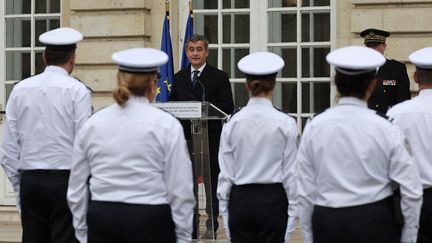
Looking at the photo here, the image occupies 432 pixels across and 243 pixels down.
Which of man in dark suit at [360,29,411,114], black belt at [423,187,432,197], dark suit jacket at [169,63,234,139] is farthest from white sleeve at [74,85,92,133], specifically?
man in dark suit at [360,29,411,114]

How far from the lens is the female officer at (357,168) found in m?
5.58

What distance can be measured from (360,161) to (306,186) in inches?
15.8

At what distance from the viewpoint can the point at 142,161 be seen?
561cm

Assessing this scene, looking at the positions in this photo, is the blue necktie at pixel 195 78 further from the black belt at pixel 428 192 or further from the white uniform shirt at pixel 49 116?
the black belt at pixel 428 192

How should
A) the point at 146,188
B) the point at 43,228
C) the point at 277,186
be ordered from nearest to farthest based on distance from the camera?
the point at 146,188 < the point at 277,186 < the point at 43,228

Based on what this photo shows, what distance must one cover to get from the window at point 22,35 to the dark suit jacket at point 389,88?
5247 millimetres

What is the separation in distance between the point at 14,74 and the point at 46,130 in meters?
6.81

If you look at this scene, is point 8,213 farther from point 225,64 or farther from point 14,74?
point 225,64

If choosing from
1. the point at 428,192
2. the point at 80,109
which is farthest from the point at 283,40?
the point at 428,192

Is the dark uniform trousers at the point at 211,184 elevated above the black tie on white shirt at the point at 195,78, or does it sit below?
below

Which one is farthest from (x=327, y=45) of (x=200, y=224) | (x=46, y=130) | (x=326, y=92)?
(x=46, y=130)

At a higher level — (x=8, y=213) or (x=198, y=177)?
(x=198, y=177)

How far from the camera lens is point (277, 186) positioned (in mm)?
6914

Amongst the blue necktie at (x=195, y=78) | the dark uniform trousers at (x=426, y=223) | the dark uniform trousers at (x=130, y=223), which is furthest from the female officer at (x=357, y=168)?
the blue necktie at (x=195, y=78)
